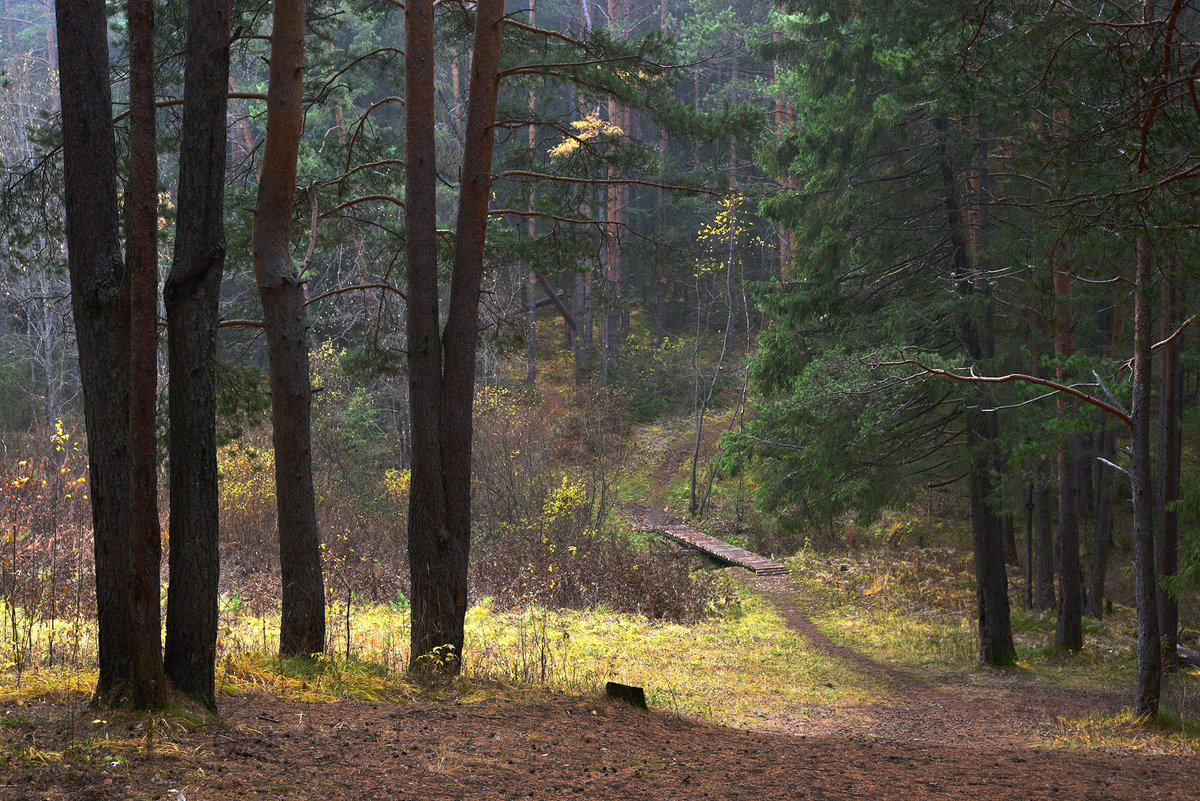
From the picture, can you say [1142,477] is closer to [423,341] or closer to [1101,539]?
[423,341]

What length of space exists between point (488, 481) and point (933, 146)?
346 inches

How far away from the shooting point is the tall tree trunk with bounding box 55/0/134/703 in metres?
4.03

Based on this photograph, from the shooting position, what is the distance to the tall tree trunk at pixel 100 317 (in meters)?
4.03

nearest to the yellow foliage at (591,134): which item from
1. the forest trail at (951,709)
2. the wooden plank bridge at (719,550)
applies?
the forest trail at (951,709)

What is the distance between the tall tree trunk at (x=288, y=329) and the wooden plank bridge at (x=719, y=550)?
12.7 m

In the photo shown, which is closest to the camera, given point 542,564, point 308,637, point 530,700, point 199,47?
point 199,47

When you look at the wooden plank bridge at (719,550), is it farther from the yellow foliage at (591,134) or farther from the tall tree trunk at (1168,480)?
the yellow foliage at (591,134)

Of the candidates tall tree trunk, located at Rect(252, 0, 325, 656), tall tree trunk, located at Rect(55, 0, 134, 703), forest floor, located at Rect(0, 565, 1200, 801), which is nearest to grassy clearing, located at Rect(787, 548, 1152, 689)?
forest floor, located at Rect(0, 565, 1200, 801)

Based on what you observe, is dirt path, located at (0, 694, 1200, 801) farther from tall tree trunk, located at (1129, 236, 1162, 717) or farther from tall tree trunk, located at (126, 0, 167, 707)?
tall tree trunk, located at (1129, 236, 1162, 717)

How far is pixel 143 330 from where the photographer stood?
4.09 meters

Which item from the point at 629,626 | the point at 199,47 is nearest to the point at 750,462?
the point at 629,626

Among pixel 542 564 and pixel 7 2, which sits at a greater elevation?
pixel 7 2

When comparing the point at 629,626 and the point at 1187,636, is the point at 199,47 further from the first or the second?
the point at 1187,636

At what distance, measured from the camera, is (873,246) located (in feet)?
40.0
